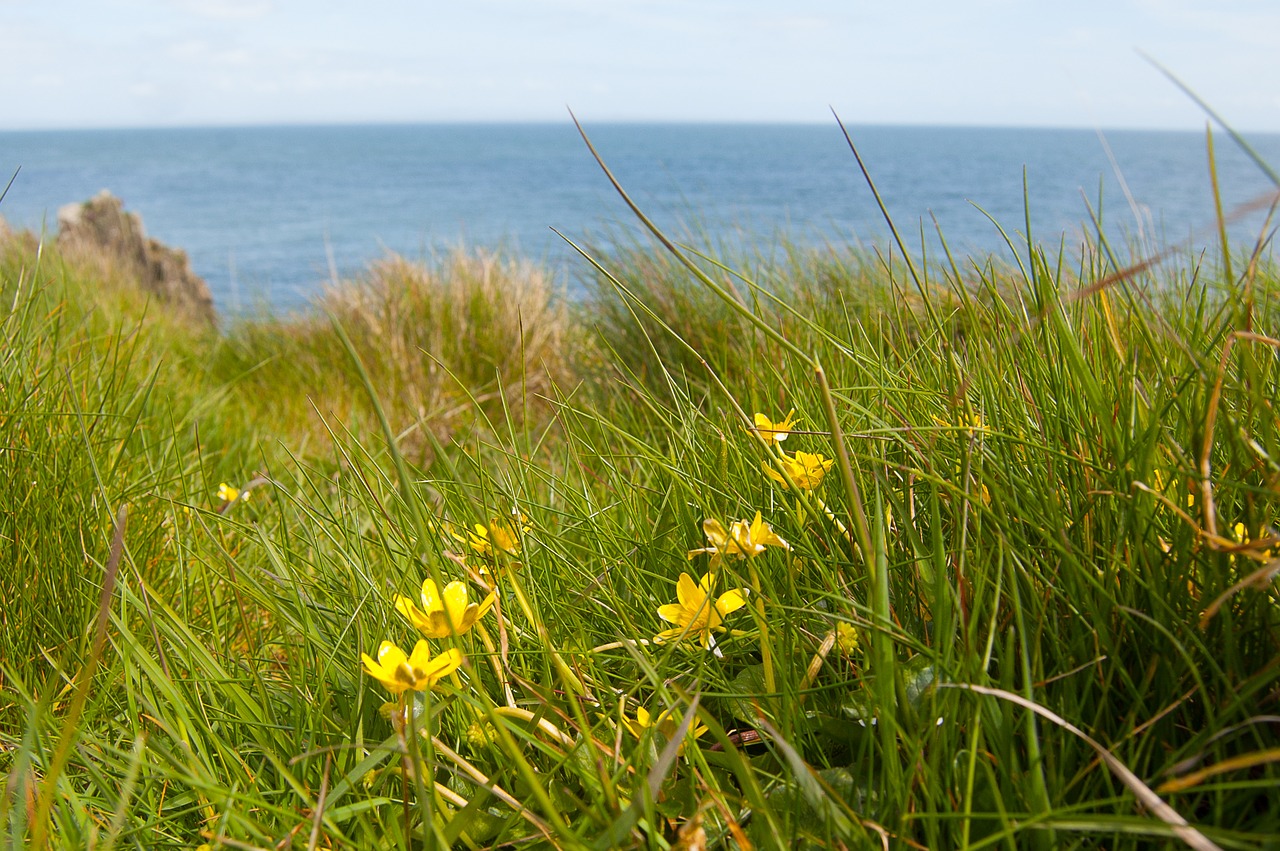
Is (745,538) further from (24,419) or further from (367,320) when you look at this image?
(367,320)

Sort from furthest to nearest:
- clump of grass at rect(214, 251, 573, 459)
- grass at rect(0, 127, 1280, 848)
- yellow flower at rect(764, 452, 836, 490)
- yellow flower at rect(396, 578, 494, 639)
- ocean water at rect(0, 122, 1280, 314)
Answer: ocean water at rect(0, 122, 1280, 314) → clump of grass at rect(214, 251, 573, 459) → yellow flower at rect(764, 452, 836, 490) → yellow flower at rect(396, 578, 494, 639) → grass at rect(0, 127, 1280, 848)

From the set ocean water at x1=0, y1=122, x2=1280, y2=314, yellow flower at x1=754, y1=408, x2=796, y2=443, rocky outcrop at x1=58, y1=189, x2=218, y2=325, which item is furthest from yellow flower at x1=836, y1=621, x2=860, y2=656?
rocky outcrop at x1=58, y1=189, x2=218, y2=325

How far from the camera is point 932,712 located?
710 millimetres

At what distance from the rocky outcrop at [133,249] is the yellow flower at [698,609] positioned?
28.7 feet

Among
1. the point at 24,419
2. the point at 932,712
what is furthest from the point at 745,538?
the point at 24,419

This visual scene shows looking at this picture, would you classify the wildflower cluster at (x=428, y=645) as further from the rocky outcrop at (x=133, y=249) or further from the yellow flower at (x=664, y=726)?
the rocky outcrop at (x=133, y=249)

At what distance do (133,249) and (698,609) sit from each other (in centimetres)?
991

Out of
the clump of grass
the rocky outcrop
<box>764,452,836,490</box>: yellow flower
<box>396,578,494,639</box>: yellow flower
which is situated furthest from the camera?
the rocky outcrop

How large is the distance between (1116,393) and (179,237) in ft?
112

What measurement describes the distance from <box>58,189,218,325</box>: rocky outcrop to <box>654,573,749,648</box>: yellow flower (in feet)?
28.7

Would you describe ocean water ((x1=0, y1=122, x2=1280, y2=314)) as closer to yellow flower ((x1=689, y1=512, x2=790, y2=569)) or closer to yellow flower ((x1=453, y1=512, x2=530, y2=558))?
yellow flower ((x1=453, y1=512, x2=530, y2=558))

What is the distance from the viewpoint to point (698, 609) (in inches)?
34.5

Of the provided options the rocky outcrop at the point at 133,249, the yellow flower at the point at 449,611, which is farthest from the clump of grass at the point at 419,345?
Result: the yellow flower at the point at 449,611

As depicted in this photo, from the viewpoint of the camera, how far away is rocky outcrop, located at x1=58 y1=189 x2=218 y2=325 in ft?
28.5
